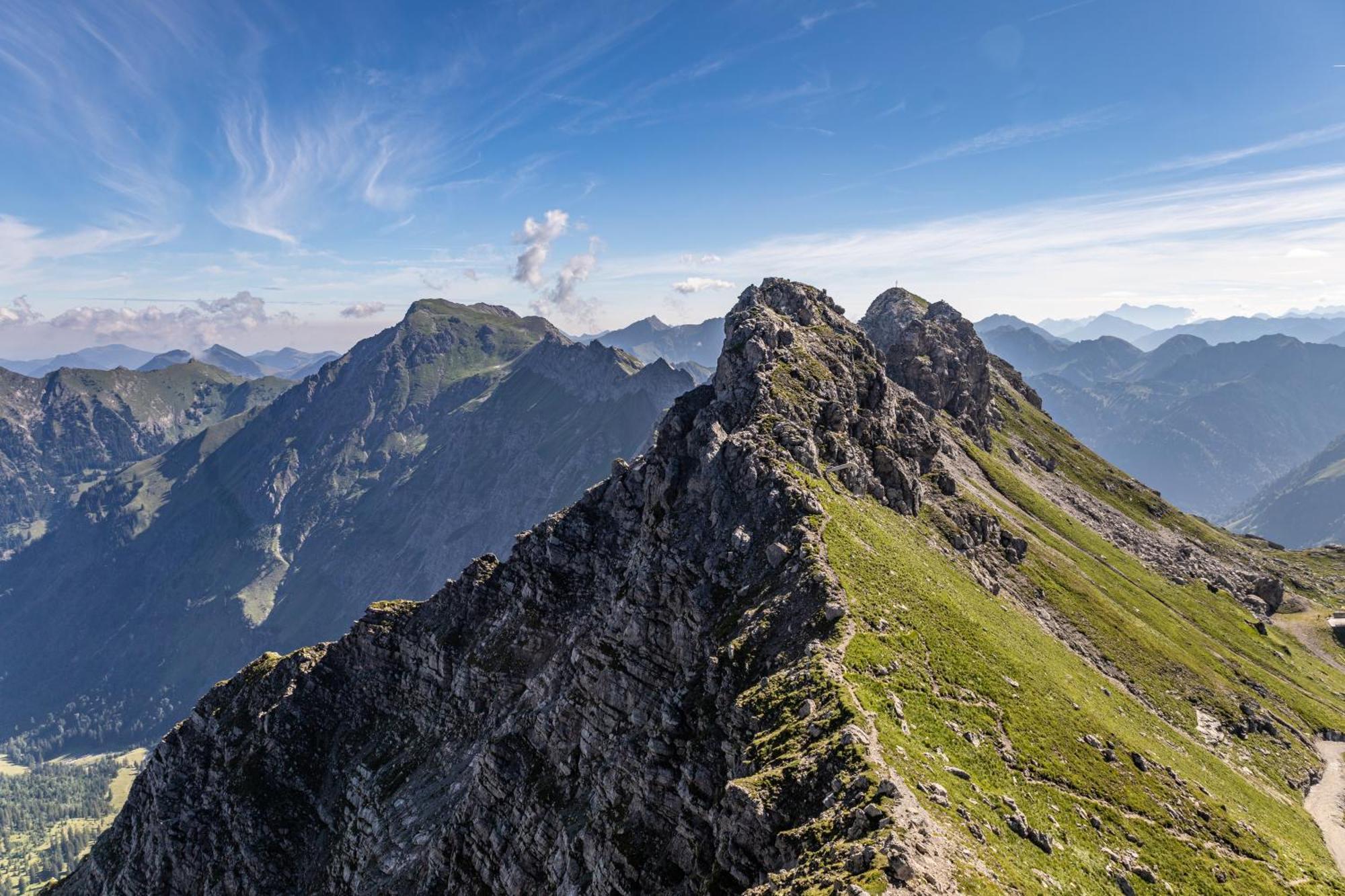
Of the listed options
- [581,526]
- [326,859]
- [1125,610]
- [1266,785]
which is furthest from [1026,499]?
[326,859]

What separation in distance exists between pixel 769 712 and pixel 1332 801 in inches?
3587

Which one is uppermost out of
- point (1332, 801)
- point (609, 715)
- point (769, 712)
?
point (769, 712)

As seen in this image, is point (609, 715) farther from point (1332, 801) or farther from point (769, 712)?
point (1332, 801)

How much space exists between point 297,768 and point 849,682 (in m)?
91.0

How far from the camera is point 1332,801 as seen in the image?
81.3 m

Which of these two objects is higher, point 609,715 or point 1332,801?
point 609,715

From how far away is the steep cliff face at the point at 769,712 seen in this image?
40.2 metres

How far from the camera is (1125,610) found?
11812 centimetres

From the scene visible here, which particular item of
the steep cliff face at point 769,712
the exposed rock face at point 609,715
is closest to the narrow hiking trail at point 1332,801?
the steep cliff face at point 769,712

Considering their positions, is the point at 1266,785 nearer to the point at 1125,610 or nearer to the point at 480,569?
the point at 1125,610

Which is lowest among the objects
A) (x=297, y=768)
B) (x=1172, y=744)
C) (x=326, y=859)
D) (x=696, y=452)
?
(x=326, y=859)

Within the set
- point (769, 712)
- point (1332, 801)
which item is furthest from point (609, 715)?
point (1332, 801)

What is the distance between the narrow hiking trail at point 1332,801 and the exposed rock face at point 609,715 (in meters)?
59.0

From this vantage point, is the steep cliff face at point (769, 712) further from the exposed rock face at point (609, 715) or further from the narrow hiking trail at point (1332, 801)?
the narrow hiking trail at point (1332, 801)
